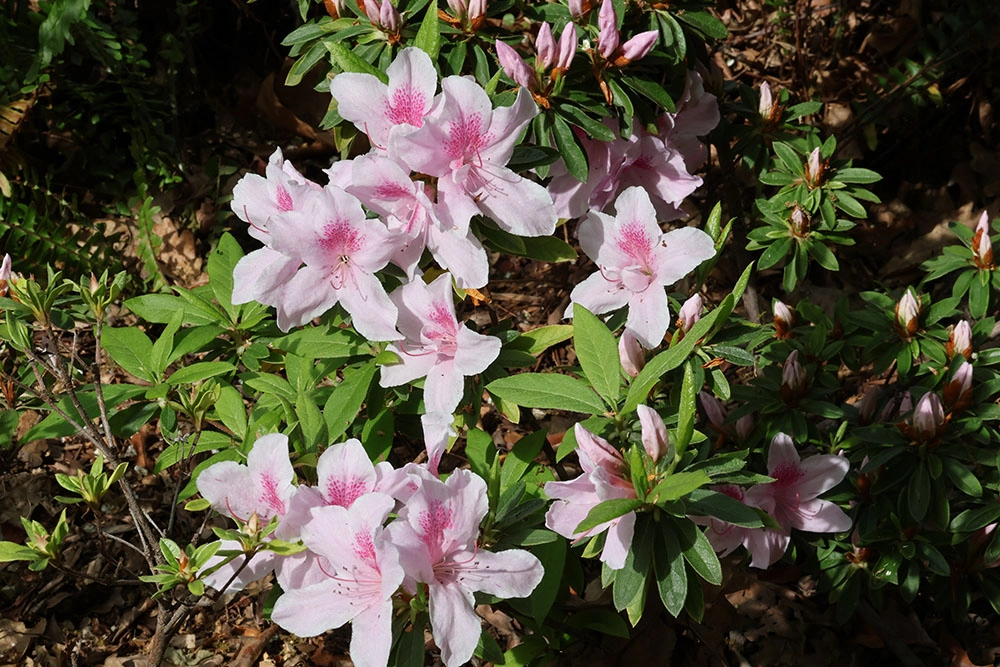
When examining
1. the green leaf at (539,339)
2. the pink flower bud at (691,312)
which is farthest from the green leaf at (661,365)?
the green leaf at (539,339)

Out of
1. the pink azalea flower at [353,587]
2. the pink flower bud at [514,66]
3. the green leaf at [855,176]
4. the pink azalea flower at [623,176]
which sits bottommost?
the pink azalea flower at [353,587]

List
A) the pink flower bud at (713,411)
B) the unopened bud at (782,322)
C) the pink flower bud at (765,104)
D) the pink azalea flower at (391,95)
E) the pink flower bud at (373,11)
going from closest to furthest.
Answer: the pink azalea flower at (391,95), the pink flower bud at (373,11), the pink flower bud at (713,411), the unopened bud at (782,322), the pink flower bud at (765,104)

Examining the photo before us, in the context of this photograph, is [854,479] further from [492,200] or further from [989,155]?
[989,155]

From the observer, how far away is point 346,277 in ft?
4.61

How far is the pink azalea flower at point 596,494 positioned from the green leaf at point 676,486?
5 cm

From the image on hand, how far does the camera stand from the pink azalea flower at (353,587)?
1.17m

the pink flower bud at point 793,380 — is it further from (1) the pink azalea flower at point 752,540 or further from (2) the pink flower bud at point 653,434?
(2) the pink flower bud at point 653,434

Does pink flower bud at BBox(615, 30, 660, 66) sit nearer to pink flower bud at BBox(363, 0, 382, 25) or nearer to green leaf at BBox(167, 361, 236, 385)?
pink flower bud at BBox(363, 0, 382, 25)

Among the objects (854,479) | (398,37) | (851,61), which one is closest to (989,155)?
(851,61)

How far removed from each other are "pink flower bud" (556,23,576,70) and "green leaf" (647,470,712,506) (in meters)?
0.78

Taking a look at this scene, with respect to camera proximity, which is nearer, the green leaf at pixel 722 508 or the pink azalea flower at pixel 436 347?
the green leaf at pixel 722 508

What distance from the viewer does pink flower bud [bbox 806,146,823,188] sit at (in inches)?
81.9

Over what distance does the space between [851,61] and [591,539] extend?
2.65 meters

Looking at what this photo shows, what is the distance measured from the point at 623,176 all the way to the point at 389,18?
0.59m
